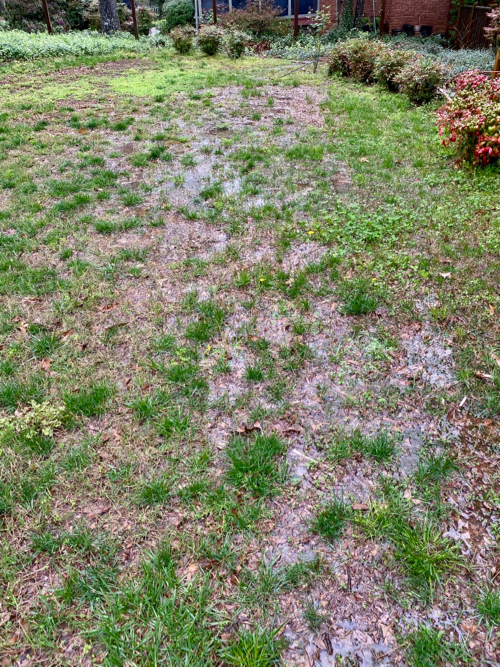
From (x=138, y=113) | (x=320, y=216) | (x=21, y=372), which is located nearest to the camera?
(x=21, y=372)

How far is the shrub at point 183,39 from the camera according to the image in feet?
42.3

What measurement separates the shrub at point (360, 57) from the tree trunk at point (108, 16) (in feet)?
32.4

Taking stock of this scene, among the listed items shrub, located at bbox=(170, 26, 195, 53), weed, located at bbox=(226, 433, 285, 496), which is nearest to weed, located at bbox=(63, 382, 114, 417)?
weed, located at bbox=(226, 433, 285, 496)

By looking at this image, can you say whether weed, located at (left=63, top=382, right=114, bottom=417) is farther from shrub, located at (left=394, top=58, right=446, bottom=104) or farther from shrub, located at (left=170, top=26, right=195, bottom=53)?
shrub, located at (left=170, top=26, right=195, bottom=53)

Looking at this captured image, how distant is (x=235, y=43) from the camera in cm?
1236

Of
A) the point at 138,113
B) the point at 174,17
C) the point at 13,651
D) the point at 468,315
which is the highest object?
the point at 174,17


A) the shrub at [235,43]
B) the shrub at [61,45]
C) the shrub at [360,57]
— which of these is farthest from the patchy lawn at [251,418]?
the shrub at [235,43]

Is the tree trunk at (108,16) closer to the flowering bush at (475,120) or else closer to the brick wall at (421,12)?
the brick wall at (421,12)

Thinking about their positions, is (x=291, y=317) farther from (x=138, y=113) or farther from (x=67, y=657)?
(x=138, y=113)

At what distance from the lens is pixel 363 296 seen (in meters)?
3.12

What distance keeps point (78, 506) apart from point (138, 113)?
290 inches

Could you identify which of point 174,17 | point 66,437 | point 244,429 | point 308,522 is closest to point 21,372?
point 66,437

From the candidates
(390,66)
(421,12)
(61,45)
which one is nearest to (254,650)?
(390,66)

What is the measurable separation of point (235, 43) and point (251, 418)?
43.6 ft
